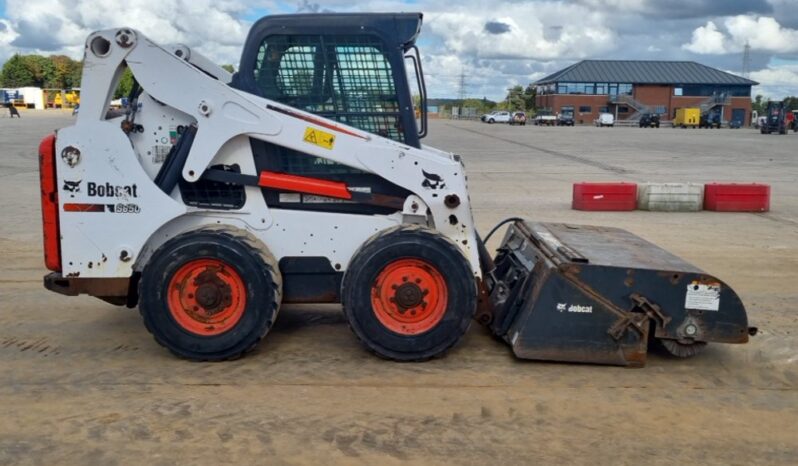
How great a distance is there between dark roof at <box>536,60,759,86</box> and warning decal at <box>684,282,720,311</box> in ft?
316

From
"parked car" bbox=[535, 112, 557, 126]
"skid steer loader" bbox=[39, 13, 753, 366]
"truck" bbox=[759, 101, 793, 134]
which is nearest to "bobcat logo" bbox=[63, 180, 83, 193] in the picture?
"skid steer loader" bbox=[39, 13, 753, 366]

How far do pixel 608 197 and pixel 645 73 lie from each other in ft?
299

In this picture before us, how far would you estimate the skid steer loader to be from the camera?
220 inches

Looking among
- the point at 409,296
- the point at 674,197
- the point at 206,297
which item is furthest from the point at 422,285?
the point at 674,197

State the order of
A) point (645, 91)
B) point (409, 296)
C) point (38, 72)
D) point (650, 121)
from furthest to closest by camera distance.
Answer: point (38, 72)
point (645, 91)
point (650, 121)
point (409, 296)

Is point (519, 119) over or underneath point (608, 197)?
over

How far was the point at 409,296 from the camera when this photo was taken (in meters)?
5.66

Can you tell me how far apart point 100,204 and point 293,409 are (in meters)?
2.15

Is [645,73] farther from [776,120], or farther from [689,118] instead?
[776,120]

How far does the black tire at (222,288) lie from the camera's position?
18.2ft

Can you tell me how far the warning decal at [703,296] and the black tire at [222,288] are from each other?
2929 millimetres

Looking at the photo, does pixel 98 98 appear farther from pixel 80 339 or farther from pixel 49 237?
pixel 80 339

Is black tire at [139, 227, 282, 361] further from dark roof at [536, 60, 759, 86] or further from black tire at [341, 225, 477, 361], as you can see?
dark roof at [536, 60, 759, 86]

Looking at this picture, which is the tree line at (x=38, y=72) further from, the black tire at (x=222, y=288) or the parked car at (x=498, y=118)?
the black tire at (x=222, y=288)
